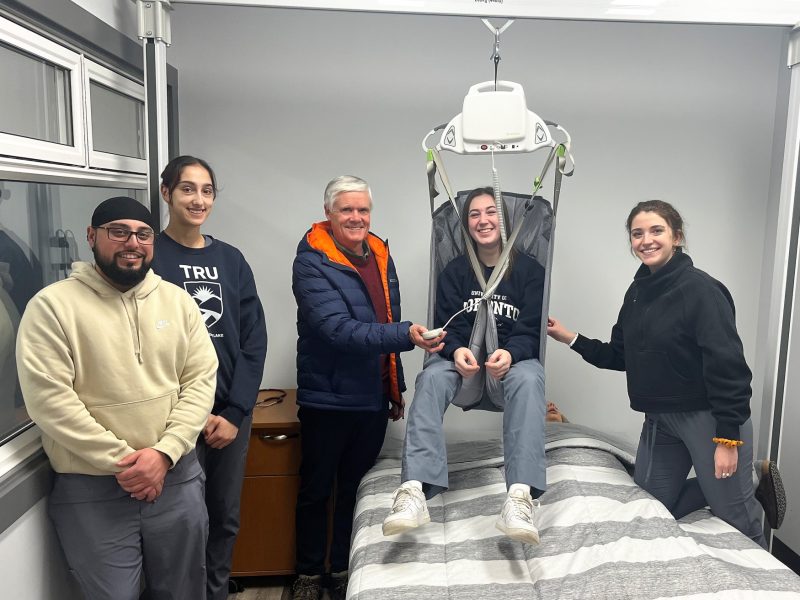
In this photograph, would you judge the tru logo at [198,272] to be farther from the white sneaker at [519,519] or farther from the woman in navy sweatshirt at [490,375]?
the white sneaker at [519,519]

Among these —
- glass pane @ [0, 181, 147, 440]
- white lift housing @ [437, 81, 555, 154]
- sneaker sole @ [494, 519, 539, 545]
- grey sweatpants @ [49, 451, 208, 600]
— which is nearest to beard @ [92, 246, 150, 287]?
glass pane @ [0, 181, 147, 440]

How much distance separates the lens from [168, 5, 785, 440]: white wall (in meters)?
2.98

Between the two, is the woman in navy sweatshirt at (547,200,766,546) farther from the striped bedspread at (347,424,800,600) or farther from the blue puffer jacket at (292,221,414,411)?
the blue puffer jacket at (292,221,414,411)

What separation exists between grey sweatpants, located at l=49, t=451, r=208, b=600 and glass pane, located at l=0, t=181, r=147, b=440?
10.9 inches

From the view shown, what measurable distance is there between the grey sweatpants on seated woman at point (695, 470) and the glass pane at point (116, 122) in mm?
2221

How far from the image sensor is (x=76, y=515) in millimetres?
1749

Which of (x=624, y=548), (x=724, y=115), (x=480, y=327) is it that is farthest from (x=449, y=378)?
(x=724, y=115)

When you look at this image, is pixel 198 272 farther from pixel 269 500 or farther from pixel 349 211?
pixel 269 500

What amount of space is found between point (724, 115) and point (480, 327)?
1.82 m

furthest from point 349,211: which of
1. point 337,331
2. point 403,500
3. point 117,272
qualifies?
point 403,500

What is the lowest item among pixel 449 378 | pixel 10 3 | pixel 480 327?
pixel 449 378

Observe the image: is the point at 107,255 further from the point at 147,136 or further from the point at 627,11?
the point at 627,11

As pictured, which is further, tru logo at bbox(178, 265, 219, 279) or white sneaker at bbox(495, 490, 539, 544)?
tru logo at bbox(178, 265, 219, 279)

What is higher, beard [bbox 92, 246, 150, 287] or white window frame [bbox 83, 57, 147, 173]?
white window frame [bbox 83, 57, 147, 173]
